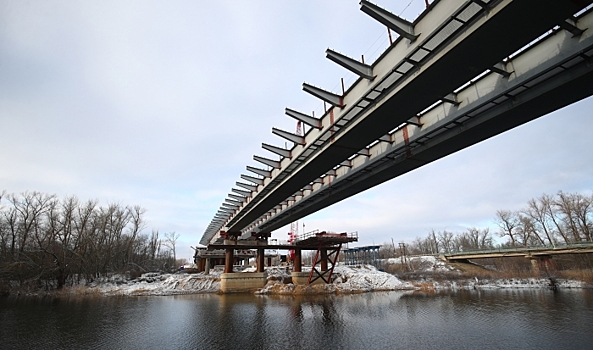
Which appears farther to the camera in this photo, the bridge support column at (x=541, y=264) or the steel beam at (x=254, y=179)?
the bridge support column at (x=541, y=264)

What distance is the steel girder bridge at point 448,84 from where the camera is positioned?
681cm

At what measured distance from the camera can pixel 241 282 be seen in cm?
3466

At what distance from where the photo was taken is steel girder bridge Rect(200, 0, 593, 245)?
681 centimetres

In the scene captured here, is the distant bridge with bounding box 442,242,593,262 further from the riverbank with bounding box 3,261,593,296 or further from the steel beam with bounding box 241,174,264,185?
the steel beam with bounding box 241,174,264,185

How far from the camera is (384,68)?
381 inches

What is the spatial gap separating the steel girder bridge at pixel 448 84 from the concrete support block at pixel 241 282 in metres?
23.1

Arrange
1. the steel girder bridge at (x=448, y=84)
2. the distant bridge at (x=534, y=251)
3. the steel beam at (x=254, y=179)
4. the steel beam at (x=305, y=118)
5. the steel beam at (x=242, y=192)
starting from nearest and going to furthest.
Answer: the steel girder bridge at (x=448, y=84) < the steel beam at (x=305, y=118) < the steel beam at (x=254, y=179) < the steel beam at (x=242, y=192) < the distant bridge at (x=534, y=251)

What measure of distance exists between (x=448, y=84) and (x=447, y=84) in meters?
0.04

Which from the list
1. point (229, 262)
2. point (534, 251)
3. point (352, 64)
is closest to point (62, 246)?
point (229, 262)

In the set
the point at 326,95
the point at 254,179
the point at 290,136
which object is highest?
the point at 326,95

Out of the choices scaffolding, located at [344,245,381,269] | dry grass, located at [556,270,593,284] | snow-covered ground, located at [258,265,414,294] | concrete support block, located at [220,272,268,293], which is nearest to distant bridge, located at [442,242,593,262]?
dry grass, located at [556,270,593,284]

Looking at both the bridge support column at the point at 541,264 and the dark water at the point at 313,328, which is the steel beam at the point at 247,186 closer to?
the dark water at the point at 313,328

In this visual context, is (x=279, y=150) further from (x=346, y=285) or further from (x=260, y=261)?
(x=260, y=261)

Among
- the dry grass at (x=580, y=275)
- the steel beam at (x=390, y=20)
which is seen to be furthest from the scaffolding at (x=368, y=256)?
the steel beam at (x=390, y=20)
